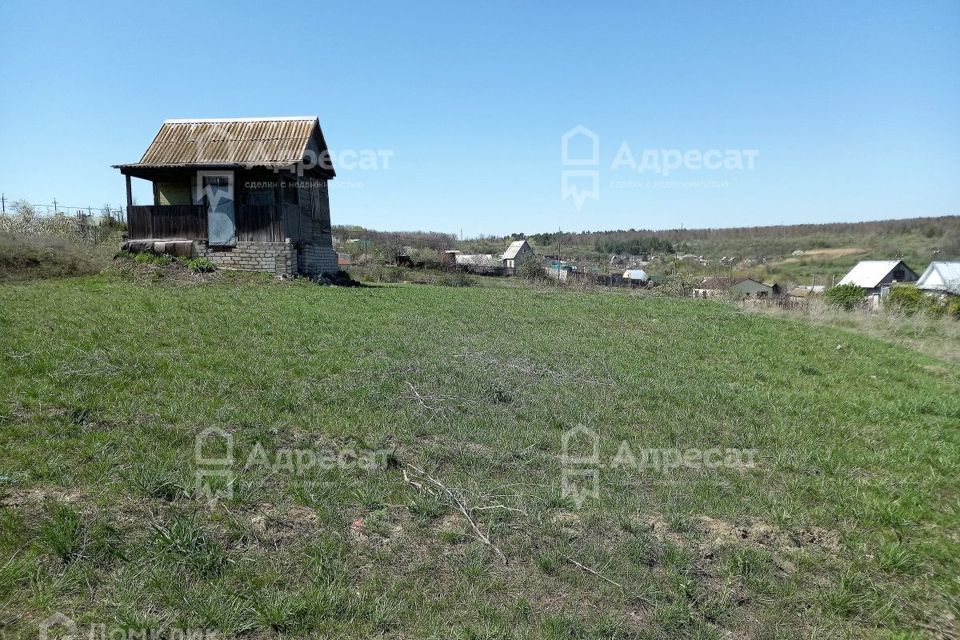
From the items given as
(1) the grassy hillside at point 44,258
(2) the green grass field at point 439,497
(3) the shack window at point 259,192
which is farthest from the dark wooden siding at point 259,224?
(2) the green grass field at point 439,497

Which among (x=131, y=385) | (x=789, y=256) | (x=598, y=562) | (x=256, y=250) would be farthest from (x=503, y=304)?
(x=789, y=256)

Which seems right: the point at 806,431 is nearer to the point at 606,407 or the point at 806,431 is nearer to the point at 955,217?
the point at 606,407

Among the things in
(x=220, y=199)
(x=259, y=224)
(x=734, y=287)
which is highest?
(x=220, y=199)

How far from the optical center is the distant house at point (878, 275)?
4181 cm

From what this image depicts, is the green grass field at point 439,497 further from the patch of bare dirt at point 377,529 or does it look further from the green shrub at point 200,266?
the green shrub at point 200,266

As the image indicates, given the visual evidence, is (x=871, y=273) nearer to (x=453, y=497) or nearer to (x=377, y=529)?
(x=453, y=497)

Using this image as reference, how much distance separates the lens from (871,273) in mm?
43500

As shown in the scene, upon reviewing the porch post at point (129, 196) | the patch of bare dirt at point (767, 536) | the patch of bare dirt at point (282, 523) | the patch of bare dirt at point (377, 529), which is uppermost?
the porch post at point (129, 196)

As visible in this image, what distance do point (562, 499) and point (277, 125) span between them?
19822mm

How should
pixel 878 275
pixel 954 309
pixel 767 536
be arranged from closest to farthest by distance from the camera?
pixel 767 536 → pixel 954 309 → pixel 878 275

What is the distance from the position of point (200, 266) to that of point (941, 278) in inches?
1872

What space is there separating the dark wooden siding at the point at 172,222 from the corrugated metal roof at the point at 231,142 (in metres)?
1.60

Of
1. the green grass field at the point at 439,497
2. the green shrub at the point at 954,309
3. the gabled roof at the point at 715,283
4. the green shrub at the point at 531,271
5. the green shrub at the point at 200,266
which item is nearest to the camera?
the green grass field at the point at 439,497

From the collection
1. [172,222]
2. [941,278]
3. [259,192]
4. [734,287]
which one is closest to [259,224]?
[259,192]
